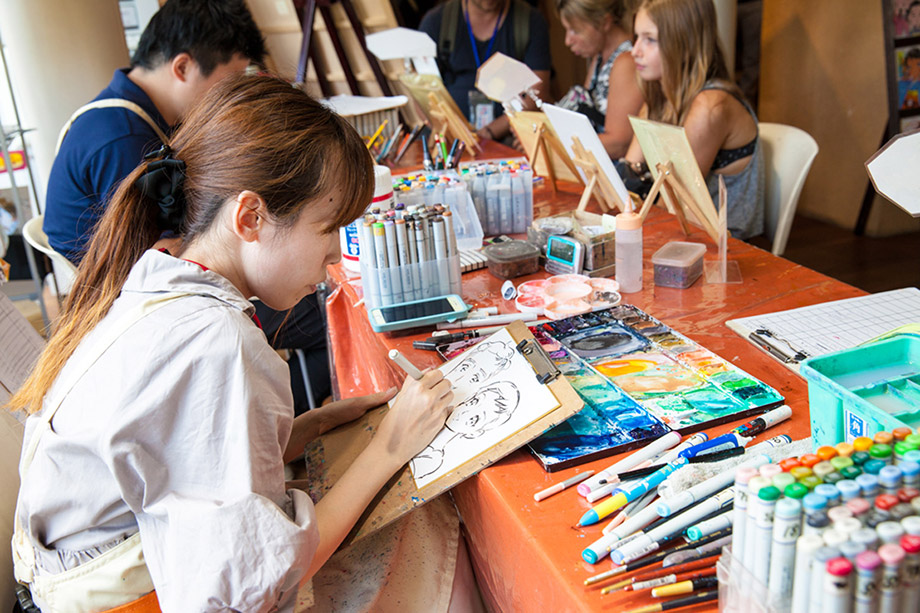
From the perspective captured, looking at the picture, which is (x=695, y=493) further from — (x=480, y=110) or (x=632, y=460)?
(x=480, y=110)

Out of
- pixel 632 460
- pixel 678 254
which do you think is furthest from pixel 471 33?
pixel 632 460

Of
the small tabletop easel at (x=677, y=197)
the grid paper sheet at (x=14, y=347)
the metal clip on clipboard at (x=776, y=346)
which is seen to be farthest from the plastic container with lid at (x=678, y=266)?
the grid paper sheet at (x=14, y=347)

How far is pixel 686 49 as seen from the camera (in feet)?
Result: 7.38

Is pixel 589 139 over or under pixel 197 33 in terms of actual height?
under

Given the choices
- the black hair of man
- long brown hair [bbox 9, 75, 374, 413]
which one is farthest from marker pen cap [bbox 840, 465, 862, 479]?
the black hair of man

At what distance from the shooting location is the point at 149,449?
83 cm

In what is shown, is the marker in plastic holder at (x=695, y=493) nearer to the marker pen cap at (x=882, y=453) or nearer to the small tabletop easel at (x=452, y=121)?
the marker pen cap at (x=882, y=453)

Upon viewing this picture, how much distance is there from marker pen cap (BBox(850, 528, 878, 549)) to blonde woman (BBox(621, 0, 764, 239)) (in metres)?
1.83

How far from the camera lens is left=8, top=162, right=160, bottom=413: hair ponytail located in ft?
3.32

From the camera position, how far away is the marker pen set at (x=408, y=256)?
1424mm

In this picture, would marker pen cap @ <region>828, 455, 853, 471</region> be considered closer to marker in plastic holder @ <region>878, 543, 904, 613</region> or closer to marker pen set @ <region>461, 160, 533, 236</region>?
marker in plastic holder @ <region>878, 543, 904, 613</region>

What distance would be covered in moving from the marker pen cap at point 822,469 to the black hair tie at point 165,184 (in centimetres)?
85

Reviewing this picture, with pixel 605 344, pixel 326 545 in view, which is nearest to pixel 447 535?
pixel 326 545

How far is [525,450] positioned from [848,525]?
0.49 meters
